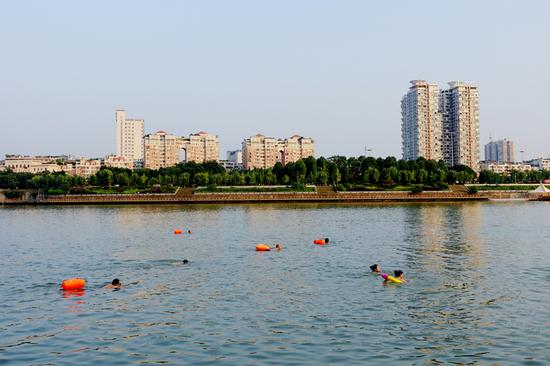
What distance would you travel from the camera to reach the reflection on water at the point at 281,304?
1708 centimetres

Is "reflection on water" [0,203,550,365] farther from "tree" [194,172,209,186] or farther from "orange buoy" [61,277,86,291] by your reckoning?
"tree" [194,172,209,186]

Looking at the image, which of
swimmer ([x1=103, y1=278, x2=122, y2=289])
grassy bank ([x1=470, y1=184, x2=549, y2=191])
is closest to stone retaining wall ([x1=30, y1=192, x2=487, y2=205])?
grassy bank ([x1=470, y1=184, x2=549, y2=191])

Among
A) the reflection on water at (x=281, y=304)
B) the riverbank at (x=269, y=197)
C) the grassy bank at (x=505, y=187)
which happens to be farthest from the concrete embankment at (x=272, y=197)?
the reflection on water at (x=281, y=304)

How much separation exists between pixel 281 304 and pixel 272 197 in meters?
102

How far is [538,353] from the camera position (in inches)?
650

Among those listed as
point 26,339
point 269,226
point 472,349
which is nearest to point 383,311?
point 472,349

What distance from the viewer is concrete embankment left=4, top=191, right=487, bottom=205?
4823 inches

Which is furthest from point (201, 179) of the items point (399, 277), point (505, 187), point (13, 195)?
point (399, 277)

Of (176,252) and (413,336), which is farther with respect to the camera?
(176,252)

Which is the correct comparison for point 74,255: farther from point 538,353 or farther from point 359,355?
point 538,353

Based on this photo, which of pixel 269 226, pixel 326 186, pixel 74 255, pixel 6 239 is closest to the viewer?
pixel 74 255

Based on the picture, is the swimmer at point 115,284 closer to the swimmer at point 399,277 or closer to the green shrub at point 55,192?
the swimmer at point 399,277

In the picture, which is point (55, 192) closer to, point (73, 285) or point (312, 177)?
point (312, 177)

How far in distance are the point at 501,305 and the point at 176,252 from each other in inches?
974
